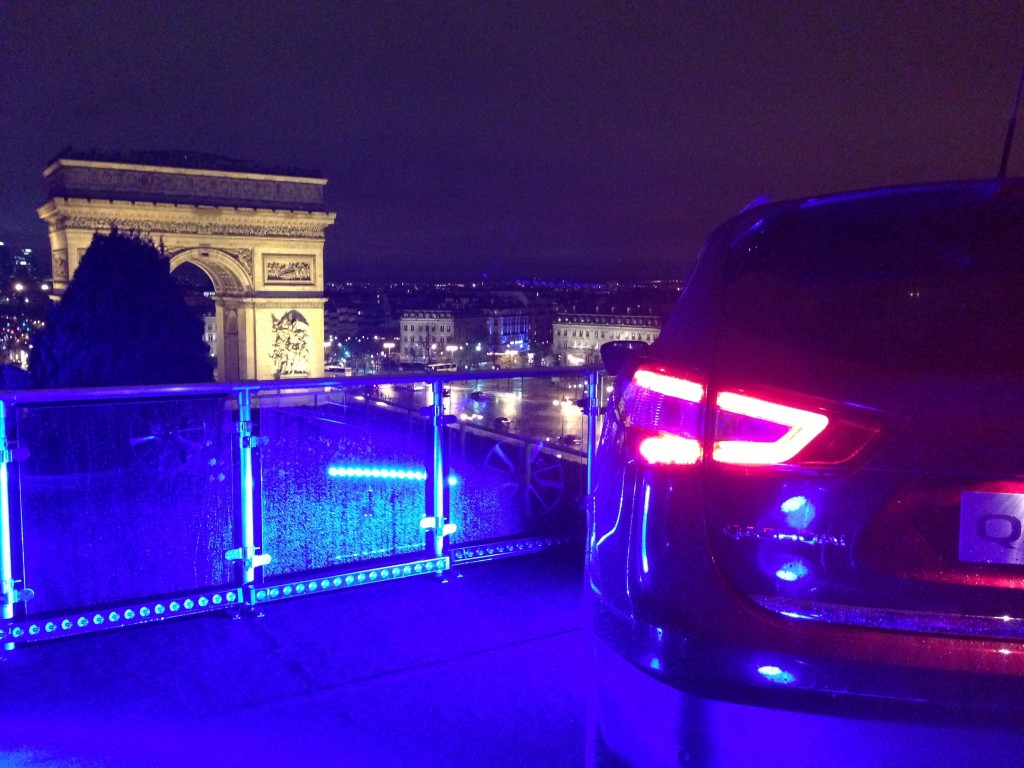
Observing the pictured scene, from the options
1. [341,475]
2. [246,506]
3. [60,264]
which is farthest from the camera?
[60,264]

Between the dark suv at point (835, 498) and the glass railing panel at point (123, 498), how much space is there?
10.4 feet

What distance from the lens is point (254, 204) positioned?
37.8 meters

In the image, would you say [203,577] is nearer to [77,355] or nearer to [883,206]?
[883,206]

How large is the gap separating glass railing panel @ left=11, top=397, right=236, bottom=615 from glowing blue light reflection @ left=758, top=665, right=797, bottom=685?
3507 millimetres

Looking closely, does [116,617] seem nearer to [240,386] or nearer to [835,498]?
[240,386]

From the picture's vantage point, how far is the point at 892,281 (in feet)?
6.15

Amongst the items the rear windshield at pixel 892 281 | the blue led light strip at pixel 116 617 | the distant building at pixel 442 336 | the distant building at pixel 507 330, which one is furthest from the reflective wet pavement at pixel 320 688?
the distant building at pixel 442 336

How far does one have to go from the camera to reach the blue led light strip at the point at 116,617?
160 inches

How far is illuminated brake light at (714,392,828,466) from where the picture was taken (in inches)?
65.8

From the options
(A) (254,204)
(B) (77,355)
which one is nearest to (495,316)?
(A) (254,204)

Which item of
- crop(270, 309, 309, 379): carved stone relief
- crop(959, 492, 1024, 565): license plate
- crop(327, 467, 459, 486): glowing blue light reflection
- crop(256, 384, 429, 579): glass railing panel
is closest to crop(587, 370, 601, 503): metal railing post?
crop(327, 467, 459, 486): glowing blue light reflection

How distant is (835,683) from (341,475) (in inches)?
154

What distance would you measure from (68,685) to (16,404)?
1318mm

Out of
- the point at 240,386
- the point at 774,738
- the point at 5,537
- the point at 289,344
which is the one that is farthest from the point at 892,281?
the point at 289,344
